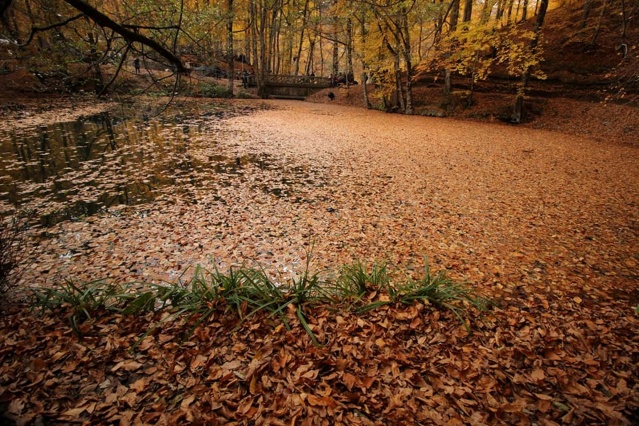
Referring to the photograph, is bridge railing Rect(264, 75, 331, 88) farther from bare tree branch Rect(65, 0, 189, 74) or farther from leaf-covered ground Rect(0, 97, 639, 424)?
bare tree branch Rect(65, 0, 189, 74)

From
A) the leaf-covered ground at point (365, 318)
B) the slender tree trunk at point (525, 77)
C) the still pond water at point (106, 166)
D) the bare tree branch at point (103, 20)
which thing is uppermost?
the slender tree trunk at point (525, 77)

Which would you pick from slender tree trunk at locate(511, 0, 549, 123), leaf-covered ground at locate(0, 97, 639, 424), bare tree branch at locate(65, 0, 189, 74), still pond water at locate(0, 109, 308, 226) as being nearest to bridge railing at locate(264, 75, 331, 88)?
still pond water at locate(0, 109, 308, 226)

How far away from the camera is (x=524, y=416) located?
217cm

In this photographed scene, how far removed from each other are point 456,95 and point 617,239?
16184mm

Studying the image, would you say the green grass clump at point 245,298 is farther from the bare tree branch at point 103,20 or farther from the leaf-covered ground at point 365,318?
the bare tree branch at point 103,20

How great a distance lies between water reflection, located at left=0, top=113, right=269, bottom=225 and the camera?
600 centimetres

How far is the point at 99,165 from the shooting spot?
790cm

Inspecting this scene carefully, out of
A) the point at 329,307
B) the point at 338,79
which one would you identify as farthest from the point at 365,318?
the point at 338,79

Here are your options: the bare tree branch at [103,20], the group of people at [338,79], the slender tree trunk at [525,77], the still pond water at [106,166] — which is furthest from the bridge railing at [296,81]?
the bare tree branch at [103,20]

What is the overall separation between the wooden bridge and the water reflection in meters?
18.6

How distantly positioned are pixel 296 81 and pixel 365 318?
3010cm

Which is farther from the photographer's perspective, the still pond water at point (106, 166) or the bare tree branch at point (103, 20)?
the still pond water at point (106, 166)

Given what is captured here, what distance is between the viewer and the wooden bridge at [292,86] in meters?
28.5

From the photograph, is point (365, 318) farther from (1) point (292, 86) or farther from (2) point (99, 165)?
(1) point (292, 86)
